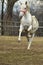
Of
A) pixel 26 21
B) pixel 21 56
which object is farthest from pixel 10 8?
pixel 21 56

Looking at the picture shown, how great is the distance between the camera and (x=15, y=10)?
78.9 feet

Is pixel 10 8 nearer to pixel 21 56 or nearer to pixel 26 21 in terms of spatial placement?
pixel 26 21

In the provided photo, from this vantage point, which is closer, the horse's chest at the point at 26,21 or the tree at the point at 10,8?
the horse's chest at the point at 26,21

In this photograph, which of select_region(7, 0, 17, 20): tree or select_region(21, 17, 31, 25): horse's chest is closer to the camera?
select_region(21, 17, 31, 25): horse's chest

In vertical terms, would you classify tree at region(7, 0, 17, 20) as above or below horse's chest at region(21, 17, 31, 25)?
below

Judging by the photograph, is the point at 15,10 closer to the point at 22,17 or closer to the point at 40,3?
the point at 40,3

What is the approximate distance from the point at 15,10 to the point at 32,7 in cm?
194

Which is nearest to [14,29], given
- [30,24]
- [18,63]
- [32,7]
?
[32,7]

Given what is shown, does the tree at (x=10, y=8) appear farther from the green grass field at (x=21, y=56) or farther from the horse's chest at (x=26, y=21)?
the horse's chest at (x=26, y=21)

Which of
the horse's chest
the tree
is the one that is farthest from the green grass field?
the tree

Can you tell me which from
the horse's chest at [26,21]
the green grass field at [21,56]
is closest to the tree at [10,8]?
the green grass field at [21,56]

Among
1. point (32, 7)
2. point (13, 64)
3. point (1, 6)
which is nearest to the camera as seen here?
point (13, 64)

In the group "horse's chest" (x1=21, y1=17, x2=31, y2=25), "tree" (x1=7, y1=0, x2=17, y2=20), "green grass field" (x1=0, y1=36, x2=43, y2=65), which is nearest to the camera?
"green grass field" (x1=0, y1=36, x2=43, y2=65)

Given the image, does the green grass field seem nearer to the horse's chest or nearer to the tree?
the horse's chest
